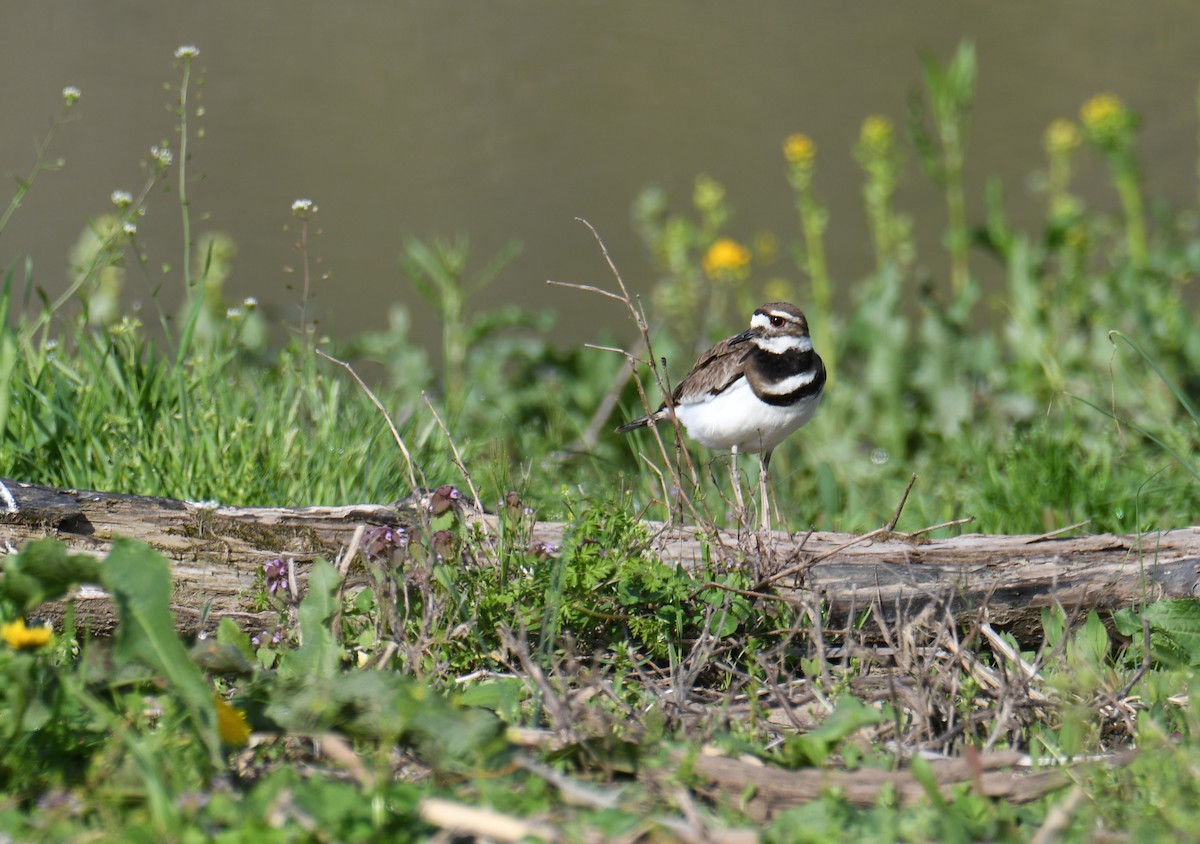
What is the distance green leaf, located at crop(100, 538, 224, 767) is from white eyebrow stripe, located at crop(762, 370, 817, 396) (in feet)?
8.34

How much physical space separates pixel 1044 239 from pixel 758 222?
5.88 ft

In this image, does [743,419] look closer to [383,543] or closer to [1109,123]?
[383,543]

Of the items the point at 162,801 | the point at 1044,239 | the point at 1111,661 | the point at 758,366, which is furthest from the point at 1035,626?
the point at 1044,239

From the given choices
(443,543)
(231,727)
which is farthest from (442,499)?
(231,727)

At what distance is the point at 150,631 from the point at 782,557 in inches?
64.8

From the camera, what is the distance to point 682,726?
2.65m

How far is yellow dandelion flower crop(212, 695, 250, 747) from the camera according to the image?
2.29 meters

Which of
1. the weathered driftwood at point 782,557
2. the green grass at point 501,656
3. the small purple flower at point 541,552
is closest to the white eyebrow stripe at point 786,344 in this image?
the green grass at point 501,656

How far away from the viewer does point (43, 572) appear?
2.29 meters

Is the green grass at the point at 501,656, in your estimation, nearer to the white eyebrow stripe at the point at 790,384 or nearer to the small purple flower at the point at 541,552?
the small purple flower at the point at 541,552

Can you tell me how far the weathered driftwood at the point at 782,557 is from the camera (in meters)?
3.17

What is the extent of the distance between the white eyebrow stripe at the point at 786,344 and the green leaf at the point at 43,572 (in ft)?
9.13

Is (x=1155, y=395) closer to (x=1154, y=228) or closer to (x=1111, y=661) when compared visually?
(x=1154, y=228)

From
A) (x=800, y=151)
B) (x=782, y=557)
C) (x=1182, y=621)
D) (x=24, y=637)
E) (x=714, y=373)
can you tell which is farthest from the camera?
(x=800, y=151)
